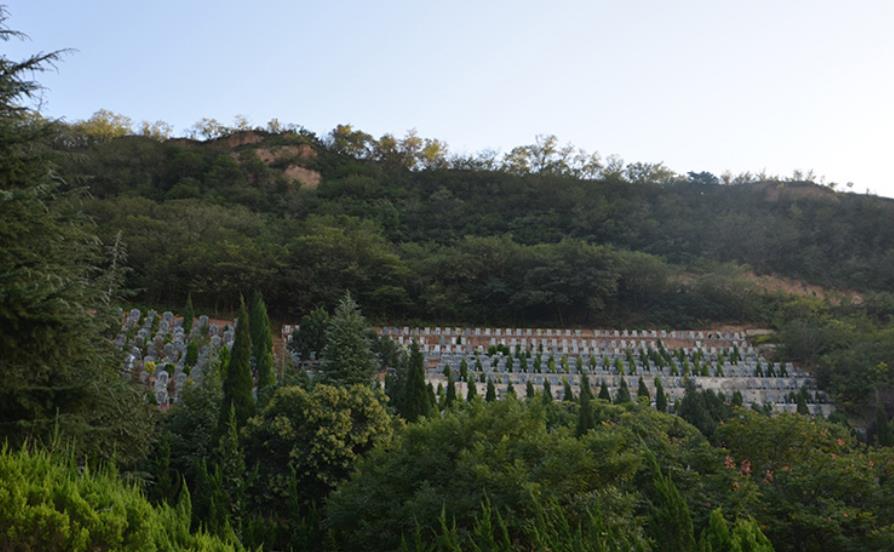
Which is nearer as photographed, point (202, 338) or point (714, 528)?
point (714, 528)

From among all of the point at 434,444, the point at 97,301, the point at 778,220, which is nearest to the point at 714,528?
the point at 434,444

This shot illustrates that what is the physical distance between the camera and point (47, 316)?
8.05 meters

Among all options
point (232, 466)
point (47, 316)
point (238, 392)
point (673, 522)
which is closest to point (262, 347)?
point (238, 392)

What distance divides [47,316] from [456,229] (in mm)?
44508

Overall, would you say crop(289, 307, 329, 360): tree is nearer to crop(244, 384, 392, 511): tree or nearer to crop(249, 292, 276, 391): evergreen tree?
crop(249, 292, 276, 391): evergreen tree

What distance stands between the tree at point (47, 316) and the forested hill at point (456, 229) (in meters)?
14.2

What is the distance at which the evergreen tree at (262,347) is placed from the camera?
18531 mm

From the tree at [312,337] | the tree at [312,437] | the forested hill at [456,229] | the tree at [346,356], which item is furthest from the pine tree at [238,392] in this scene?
the tree at [312,337]

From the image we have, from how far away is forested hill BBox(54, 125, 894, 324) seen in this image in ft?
120

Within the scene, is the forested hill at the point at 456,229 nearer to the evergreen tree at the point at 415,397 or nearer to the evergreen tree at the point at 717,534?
the evergreen tree at the point at 415,397

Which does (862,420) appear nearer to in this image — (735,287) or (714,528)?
(735,287)

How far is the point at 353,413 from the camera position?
13633 mm

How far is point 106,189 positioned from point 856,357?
47.3m

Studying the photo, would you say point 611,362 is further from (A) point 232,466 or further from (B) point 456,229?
(B) point 456,229
